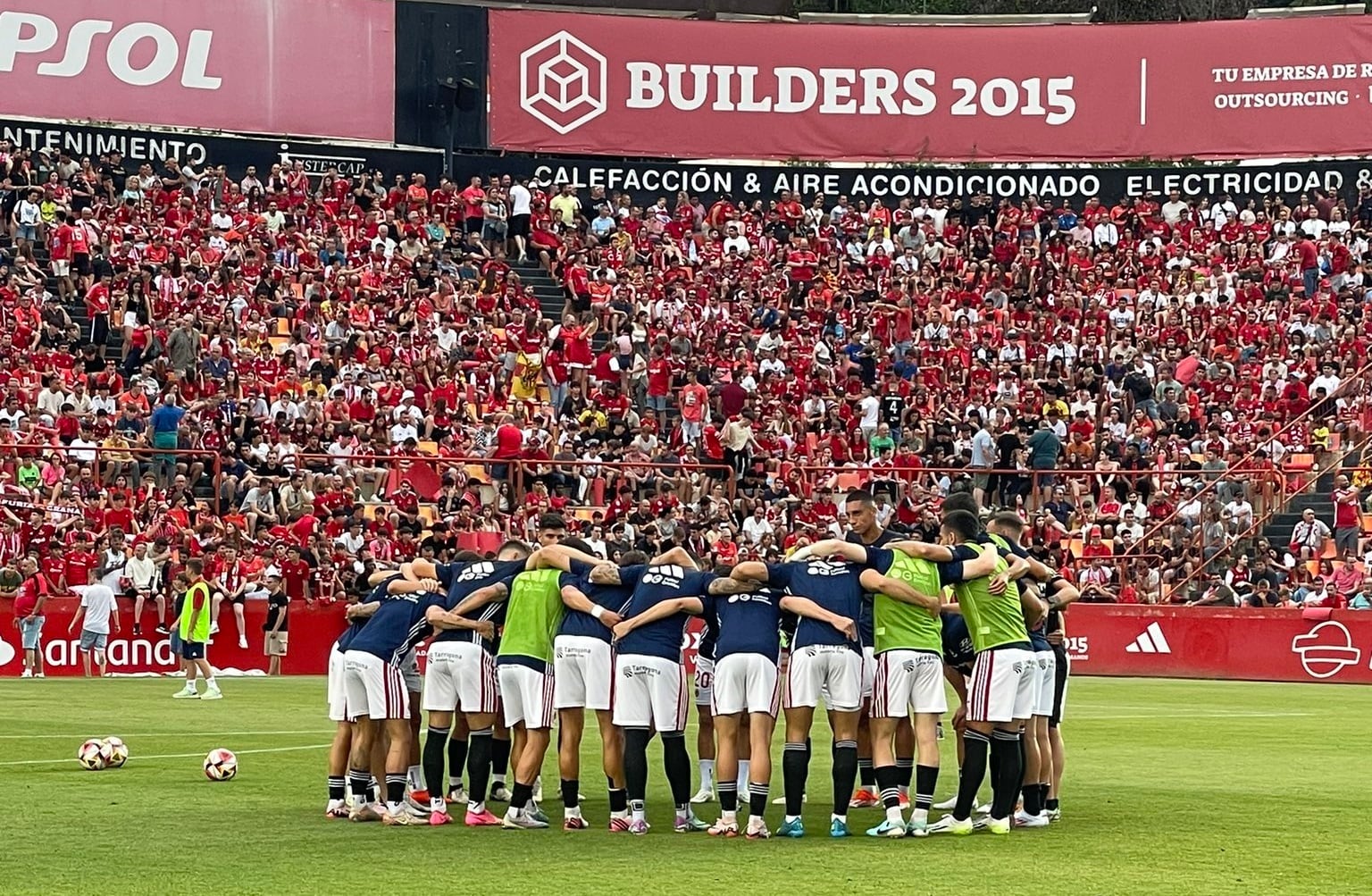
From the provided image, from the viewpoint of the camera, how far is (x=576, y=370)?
132 feet

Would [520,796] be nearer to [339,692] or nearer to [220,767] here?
[339,692]

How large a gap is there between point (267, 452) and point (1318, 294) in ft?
71.2

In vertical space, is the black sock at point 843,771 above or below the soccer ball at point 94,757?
above

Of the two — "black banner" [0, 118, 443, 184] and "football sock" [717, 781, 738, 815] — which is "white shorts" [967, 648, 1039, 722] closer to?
"football sock" [717, 781, 738, 815]

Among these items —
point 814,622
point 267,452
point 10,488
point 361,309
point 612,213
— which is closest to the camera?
point 814,622

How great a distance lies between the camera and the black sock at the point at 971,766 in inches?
524

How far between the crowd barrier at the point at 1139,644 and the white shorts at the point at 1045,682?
17.4 meters

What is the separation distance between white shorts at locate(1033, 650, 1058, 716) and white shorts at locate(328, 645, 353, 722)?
4.77 metres

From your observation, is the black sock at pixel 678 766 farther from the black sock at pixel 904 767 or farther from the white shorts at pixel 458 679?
the black sock at pixel 904 767

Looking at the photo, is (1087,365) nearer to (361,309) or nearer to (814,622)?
(361,309)

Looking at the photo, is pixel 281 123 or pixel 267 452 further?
pixel 281 123

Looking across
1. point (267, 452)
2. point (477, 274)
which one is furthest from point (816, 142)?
point (267, 452)

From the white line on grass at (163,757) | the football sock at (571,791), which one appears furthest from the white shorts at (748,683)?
the white line on grass at (163,757)

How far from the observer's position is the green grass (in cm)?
1140
